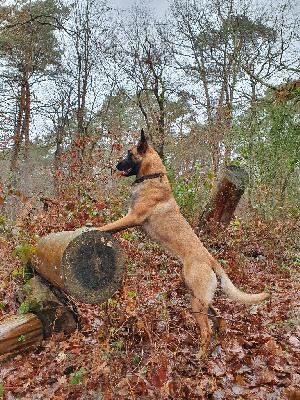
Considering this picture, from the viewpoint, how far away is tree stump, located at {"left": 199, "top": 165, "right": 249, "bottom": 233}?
7898 mm

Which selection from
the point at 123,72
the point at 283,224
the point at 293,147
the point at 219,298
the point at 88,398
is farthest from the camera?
the point at 123,72

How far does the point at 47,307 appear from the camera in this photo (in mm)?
4125

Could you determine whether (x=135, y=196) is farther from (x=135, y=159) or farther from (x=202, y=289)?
(x=202, y=289)

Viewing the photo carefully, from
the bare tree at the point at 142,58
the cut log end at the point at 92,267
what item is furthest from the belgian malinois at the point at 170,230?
the bare tree at the point at 142,58

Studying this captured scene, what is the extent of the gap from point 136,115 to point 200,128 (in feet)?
28.9

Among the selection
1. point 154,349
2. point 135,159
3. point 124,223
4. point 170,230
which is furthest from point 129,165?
point 154,349

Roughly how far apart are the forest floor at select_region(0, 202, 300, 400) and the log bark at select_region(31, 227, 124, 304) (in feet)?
1.18

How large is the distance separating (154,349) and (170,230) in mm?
1492

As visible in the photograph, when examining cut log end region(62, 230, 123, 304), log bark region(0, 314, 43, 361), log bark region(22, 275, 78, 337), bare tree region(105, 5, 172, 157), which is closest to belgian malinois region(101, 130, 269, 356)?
cut log end region(62, 230, 123, 304)

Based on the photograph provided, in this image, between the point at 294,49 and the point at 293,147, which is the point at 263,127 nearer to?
the point at 293,147

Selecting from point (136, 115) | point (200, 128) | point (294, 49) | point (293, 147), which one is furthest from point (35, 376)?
point (136, 115)

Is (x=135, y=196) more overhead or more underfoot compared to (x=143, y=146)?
more underfoot

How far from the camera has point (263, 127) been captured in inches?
365

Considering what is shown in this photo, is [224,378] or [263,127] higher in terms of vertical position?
[263,127]
